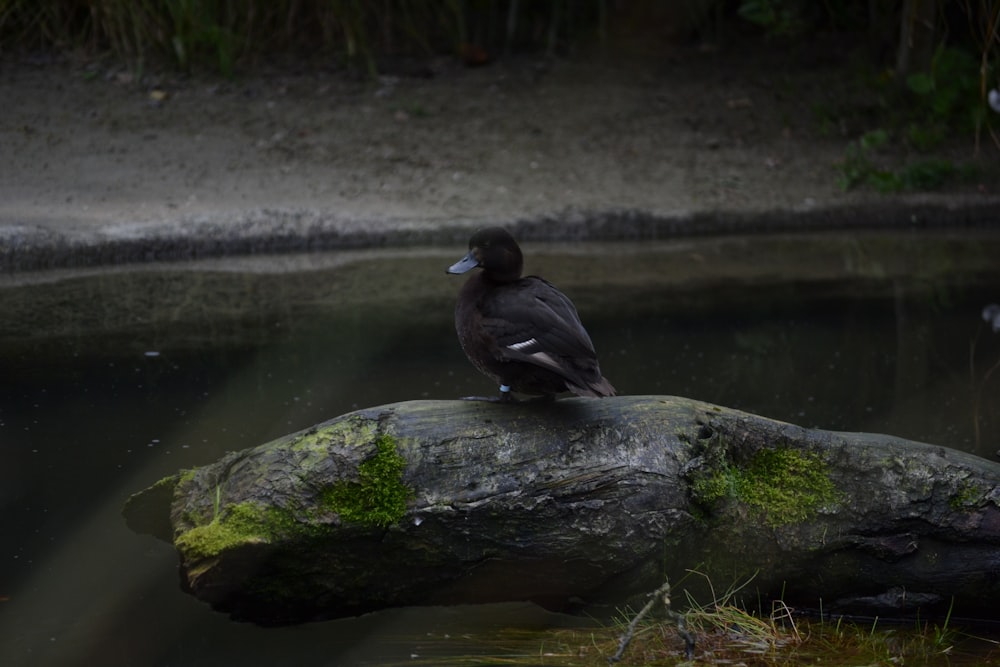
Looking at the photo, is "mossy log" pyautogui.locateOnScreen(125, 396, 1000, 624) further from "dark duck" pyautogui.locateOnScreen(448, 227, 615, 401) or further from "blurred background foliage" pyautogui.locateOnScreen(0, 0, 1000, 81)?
"blurred background foliage" pyautogui.locateOnScreen(0, 0, 1000, 81)

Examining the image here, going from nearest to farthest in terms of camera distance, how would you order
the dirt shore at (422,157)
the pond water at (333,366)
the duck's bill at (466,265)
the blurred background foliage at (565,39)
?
1. the pond water at (333,366)
2. the duck's bill at (466,265)
3. the dirt shore at (422,157)
4. the blurred background foliage at (565,39)

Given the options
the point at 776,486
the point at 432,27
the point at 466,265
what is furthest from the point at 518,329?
the point at 432,27

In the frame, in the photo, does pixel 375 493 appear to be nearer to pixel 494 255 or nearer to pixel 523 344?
pixel 523 344

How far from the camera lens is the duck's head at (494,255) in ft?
12.3

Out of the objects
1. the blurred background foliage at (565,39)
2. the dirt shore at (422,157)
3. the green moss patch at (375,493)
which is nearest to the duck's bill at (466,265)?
the green moss patch at (375,493)

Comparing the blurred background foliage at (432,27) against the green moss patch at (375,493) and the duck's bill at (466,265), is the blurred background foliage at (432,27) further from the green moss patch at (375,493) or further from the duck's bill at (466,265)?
the green moss patch at (375,493)

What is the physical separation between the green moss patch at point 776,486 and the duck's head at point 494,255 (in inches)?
36.6

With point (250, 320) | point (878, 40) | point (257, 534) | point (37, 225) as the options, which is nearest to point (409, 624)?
point (257, 534)

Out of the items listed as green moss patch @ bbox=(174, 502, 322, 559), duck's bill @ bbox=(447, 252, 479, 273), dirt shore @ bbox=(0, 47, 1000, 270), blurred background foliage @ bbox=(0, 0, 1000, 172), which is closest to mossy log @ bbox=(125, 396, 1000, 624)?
green moss patch @ bbox=(174, 502, 322, 559)

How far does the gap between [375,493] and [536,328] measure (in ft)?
2.30

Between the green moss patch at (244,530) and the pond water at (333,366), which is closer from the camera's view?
the green moss patch at (244,530)

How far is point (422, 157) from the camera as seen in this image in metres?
10.1

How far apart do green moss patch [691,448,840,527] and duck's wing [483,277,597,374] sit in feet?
1.86

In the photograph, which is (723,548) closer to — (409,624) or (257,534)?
(409,624)
